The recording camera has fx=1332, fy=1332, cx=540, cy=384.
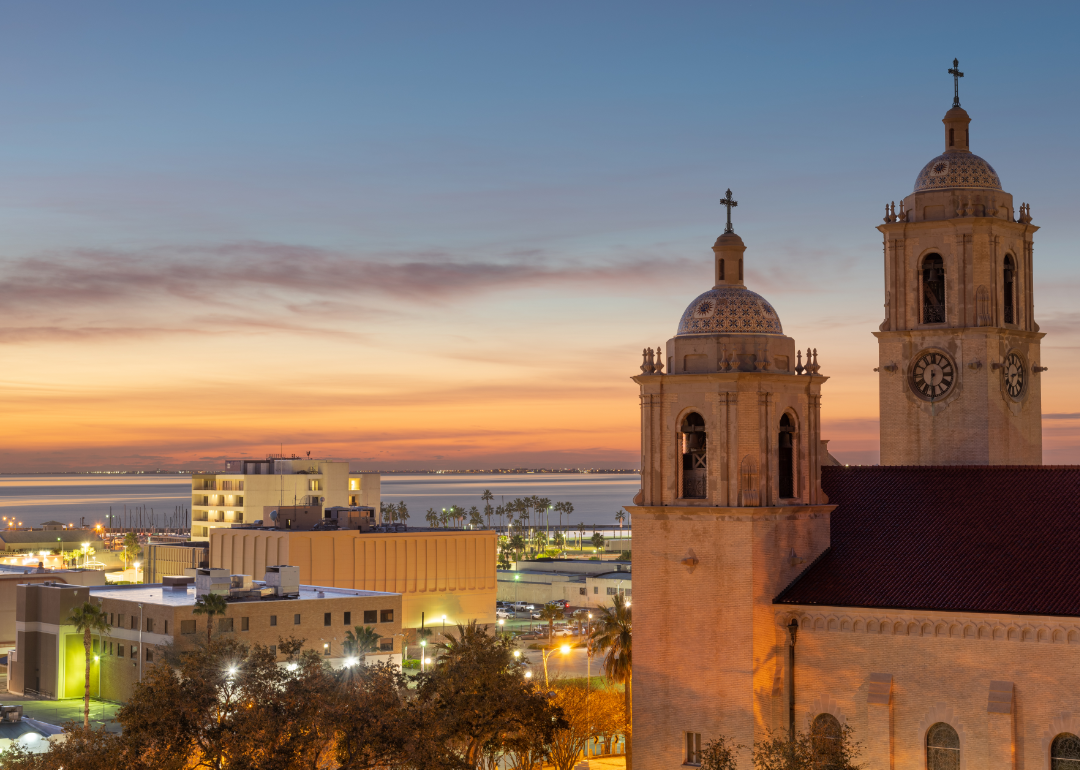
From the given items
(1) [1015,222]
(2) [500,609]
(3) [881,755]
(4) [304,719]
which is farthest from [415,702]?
(2) [500,609]

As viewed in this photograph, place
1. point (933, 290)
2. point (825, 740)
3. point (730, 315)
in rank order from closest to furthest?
point (825, 740)
point (730, 315)
point (933, 290)

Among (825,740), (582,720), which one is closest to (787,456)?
(825,740)

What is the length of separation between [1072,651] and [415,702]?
64.7ft

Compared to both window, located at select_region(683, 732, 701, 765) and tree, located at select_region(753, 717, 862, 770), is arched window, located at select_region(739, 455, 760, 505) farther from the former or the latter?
window, located at select_region(683, 732, 701, 765)

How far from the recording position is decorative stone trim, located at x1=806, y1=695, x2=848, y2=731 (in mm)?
42938

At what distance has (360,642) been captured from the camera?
90.6 metres

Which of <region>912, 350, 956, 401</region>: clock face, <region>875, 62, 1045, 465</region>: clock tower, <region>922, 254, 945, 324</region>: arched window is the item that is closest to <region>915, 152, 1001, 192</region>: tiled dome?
<region>875, 62, 1045, 465</region>: clock tower

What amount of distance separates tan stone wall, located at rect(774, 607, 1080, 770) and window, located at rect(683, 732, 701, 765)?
8.74 feet

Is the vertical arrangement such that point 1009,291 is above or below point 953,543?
above

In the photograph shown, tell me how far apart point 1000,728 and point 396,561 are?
10097 cm

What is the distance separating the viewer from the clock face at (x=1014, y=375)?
187ft

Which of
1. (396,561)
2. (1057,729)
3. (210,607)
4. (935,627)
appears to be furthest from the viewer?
(396,561)

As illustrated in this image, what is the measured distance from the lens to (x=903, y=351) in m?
57.8

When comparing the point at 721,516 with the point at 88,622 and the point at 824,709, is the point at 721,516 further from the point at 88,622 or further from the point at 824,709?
the point at 88,622
